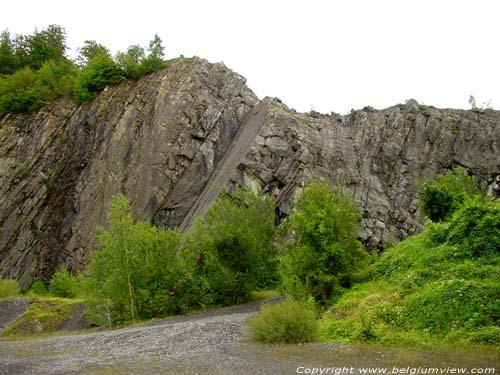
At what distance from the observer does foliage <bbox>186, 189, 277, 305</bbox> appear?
32562mm

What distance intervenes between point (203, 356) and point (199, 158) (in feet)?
117

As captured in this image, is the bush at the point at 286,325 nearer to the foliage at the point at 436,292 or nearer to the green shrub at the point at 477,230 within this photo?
the foliage at the point at 436,292

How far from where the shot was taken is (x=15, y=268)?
5294 centimetres

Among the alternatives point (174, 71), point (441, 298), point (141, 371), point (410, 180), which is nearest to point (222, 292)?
point (441, 298)

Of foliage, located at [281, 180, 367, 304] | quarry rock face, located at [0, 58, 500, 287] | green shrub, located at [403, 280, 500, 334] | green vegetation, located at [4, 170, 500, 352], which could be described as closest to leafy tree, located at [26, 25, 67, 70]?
quarry rock face, located at [0, 58, 500, 287]

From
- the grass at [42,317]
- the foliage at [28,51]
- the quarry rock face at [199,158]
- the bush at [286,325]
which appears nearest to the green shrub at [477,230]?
the bush at [286,325]

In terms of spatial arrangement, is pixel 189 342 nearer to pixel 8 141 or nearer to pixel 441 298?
pixel 441 298

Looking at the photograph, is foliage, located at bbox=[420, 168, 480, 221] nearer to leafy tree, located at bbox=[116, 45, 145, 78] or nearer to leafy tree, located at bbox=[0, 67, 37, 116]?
leafy tree, located at bbox=[116, 45, 145, 78]

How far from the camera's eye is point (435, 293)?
1769 cm

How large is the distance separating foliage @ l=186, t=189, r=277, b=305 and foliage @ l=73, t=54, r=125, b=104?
29543 mm

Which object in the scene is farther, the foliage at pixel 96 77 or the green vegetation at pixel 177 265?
the foliage at pixel 96 77

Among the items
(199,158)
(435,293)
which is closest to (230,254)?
(435,293)

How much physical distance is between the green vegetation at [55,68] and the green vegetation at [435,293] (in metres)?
39.9

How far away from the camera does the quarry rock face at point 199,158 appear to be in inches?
1789
